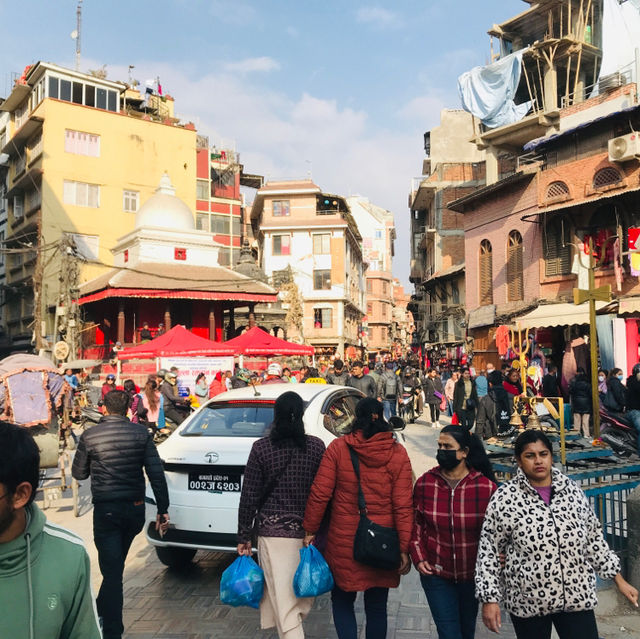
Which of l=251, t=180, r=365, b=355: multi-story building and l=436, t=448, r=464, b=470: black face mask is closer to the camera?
l=436, t=448, r=464, b=470: black face mask

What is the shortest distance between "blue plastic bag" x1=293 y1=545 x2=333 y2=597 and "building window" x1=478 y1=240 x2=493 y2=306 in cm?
2302

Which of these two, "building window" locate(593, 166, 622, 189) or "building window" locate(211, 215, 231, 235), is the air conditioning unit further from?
"building window" locate(211, 215, 231, 235)

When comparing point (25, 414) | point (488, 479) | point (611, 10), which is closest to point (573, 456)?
point (488, 479)

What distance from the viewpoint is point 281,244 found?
54.2 metres

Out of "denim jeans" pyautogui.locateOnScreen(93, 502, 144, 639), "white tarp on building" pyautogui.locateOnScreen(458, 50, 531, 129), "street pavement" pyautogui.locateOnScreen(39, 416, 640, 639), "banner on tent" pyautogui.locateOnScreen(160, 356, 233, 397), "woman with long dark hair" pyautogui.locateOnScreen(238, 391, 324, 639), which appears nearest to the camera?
"woman with long dark hair" pyautogui.locateOnScreen(238, 391, 324, 639)

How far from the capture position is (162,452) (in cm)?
591

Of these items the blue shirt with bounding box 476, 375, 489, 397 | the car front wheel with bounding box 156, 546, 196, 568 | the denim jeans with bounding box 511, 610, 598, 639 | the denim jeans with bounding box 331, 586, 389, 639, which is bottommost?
the car front wheel with bounding box 156, 546, 196, 568

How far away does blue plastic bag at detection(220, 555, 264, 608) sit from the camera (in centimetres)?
381

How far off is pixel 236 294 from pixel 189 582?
2543 centimetres

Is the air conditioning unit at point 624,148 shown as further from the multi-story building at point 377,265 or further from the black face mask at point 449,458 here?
the multi-story building at point 377,265

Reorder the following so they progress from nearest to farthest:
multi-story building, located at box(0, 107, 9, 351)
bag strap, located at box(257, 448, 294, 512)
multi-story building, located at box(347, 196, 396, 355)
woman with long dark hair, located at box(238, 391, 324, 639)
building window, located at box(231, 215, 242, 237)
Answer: woman with long dark hair, located at box(238, 391, 324, 639), bag strap, located at box(257, 448, 294, 512), multi-story building, located at box(0, 107, 9, 351), building window, located at box(231, 215, 242, 237), multi-story building, located at box(347, 196, 396, 355)

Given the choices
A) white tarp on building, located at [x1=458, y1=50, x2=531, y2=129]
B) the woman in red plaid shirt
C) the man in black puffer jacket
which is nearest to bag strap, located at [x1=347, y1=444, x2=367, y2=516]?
the woman in red plaid shirt

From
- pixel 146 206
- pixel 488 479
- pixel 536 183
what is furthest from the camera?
pixel 146 206

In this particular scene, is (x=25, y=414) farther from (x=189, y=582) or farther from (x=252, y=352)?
(x=252, y=352)
